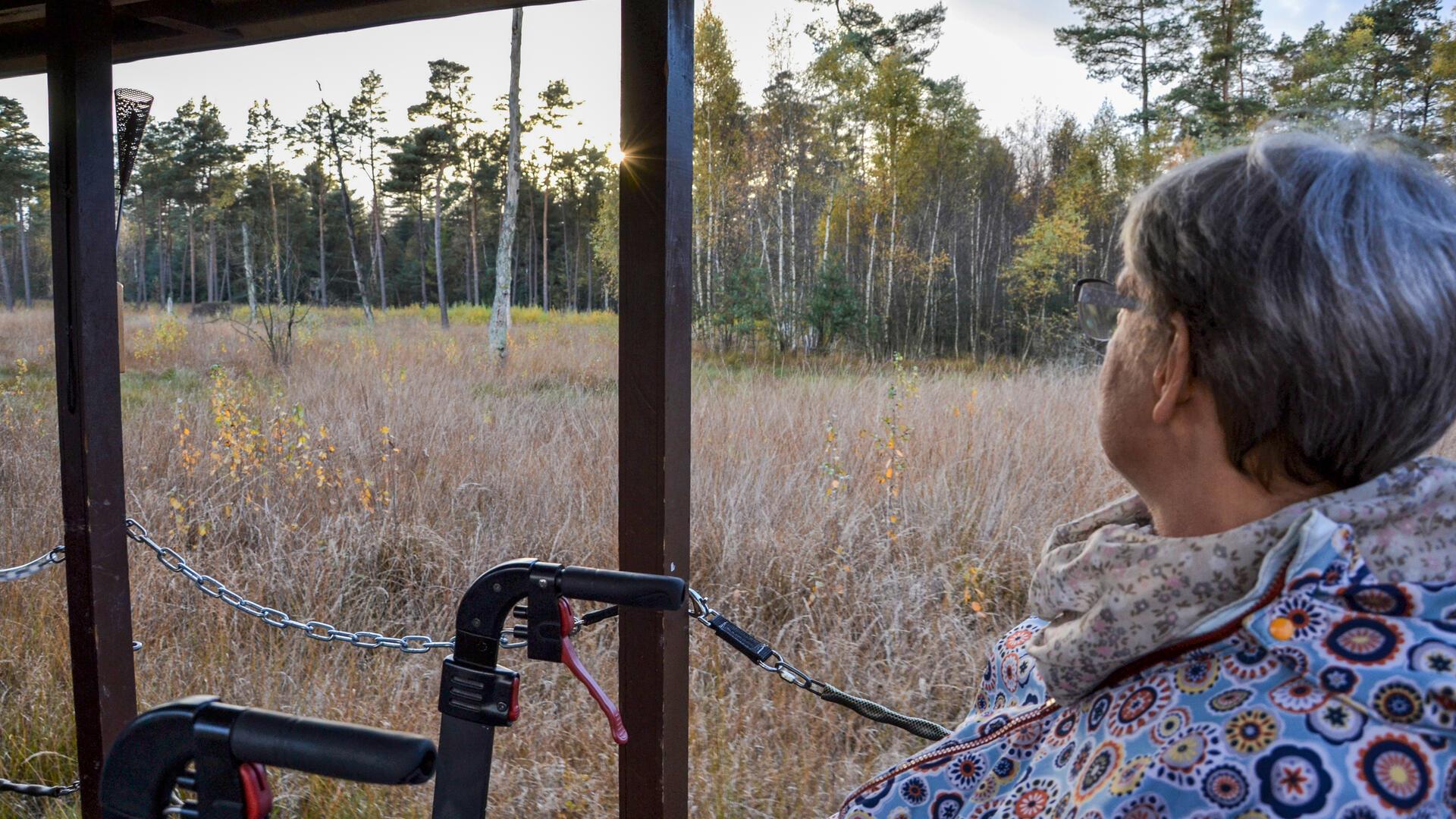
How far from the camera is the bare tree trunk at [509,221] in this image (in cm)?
1269

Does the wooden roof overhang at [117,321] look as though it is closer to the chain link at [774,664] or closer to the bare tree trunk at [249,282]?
the chain link at [774,664]

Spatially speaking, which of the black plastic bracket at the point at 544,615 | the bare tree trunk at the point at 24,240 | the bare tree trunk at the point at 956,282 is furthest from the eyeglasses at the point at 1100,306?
the bare tree trunk at the point at 24,240

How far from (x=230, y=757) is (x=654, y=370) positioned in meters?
1.24

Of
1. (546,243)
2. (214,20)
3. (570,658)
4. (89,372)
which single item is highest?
(546,243)

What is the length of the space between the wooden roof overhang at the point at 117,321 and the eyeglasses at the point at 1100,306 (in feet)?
2.69

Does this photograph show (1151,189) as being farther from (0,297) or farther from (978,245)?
(0,297)

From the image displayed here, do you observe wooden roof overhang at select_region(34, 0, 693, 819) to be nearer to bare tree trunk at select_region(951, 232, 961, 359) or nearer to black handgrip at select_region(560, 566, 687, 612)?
black handgrip at select_region(560, 566, 687, 612)

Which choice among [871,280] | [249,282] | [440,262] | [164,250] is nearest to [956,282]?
[871,280]

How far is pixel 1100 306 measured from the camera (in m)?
1.16

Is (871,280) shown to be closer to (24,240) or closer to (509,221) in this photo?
(509,221)

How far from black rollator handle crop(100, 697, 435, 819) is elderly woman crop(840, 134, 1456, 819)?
0.62 metres

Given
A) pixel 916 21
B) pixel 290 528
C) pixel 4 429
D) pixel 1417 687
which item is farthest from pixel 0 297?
pixel 1417 687

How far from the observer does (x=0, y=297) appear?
74.8 feet

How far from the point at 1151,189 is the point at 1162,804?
2.08 ft
